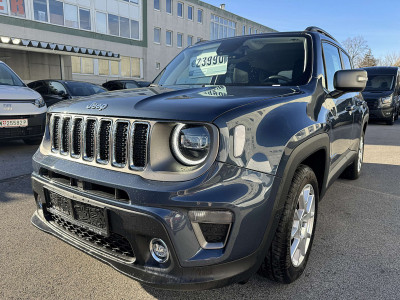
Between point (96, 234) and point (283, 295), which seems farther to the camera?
point (283, 295)

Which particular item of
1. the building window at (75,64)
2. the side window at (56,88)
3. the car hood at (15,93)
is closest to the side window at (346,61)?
the car hood at (15,93)

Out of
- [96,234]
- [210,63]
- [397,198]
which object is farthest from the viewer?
[397,198]

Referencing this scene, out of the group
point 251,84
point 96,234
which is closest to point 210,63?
point 251,84

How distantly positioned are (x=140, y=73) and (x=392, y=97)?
776 inches

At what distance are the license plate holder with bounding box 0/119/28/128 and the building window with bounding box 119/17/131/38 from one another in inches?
808

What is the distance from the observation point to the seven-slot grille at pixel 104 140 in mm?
1647

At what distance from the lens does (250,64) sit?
2764 mm

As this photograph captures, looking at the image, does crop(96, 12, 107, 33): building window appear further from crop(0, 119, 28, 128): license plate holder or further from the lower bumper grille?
the lower bumper grille

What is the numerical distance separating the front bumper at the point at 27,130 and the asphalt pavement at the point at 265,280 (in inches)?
87.7

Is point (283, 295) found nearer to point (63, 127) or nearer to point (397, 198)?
point (63, 127)

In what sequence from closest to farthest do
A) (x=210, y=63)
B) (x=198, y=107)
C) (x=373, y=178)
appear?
(x=198, y=107) → (x=210, y=63) → (x=373, y=178)

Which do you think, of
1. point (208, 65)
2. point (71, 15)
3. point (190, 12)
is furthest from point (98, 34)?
point (208, 65)

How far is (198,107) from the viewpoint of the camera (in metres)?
1.61

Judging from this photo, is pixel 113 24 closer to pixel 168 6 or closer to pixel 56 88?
pixel 168 6
